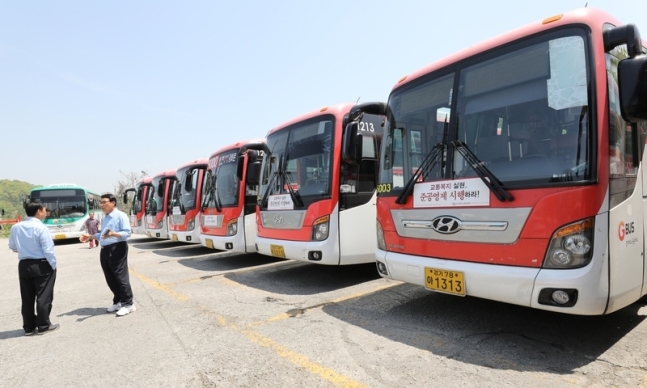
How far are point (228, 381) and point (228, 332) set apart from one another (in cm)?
109

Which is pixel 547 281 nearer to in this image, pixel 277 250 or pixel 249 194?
pixel 277 250

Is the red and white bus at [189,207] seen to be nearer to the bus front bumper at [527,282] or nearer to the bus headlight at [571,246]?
the bus front bumper at [527,282]

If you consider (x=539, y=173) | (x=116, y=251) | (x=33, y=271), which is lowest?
(x=33, y=271)

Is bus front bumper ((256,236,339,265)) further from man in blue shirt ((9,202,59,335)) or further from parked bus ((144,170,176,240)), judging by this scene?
parked bus ((144,170,176,240))

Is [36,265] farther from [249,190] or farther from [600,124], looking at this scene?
[600,124]

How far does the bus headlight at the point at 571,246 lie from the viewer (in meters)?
2.78

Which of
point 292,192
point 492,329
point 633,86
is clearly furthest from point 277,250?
point 633,86

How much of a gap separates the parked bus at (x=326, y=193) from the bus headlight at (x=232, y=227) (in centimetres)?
199

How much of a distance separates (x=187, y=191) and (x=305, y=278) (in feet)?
17.7

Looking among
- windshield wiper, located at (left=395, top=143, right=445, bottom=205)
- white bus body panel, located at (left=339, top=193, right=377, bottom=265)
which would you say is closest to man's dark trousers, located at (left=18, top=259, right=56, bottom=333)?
white bus body panel, located at (left=339, top=193, right=377, bottom=265)

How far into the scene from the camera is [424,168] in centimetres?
388

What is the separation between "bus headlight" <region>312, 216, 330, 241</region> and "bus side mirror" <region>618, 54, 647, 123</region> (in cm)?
355

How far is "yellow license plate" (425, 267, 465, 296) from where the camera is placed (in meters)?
3.40

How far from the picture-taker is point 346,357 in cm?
322
